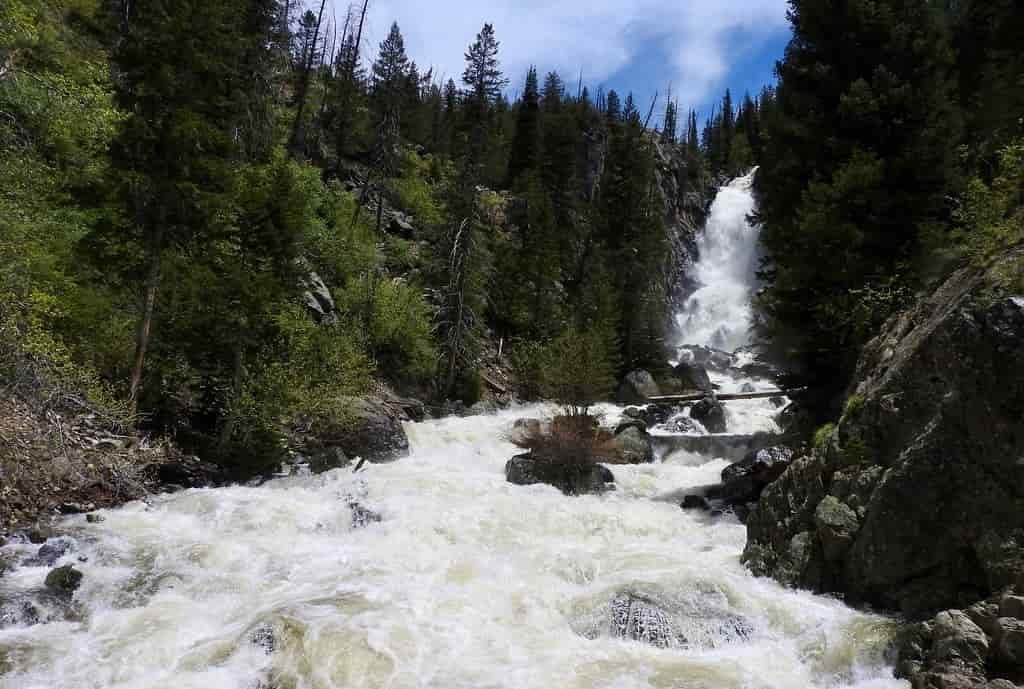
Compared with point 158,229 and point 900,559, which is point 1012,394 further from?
point 158,229

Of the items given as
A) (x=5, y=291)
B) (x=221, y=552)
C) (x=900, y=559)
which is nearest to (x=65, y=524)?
(x=221, y=552)

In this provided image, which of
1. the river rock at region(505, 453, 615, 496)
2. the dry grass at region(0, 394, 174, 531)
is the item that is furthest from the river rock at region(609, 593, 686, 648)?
the dry grass at region(0, 394, 174, 531)

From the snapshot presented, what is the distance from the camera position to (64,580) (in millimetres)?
8594

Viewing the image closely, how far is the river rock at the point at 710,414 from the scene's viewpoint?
25875 millimetres

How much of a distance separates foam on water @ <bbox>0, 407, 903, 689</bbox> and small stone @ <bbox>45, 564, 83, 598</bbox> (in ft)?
0.51

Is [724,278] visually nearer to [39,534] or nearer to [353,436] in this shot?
[353,436]

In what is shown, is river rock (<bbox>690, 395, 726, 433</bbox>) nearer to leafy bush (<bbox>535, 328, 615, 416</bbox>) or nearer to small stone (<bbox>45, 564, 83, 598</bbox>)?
leafy bush (<bbox>535, 328, 615, 416</bbox>)

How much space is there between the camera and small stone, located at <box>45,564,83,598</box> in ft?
27.8

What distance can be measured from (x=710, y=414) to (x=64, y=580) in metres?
22.8

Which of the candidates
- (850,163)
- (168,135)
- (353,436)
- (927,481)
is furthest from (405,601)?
(850,163)

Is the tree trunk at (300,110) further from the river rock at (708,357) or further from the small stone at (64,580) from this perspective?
the small stone at (64,580)

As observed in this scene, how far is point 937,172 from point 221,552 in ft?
51.5

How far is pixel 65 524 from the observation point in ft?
34.5

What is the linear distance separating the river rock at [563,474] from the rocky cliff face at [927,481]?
18.2ft
